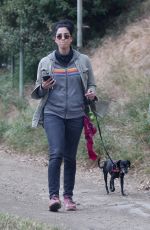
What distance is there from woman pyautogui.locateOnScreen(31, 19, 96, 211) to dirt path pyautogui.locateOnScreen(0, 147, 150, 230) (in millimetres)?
349

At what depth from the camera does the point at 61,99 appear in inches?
289

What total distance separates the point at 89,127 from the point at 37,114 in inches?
23.4

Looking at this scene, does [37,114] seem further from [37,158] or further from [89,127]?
[37,158]

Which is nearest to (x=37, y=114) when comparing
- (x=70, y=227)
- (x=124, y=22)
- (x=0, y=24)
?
(x=70, y=227)

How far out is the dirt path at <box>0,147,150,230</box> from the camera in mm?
6979

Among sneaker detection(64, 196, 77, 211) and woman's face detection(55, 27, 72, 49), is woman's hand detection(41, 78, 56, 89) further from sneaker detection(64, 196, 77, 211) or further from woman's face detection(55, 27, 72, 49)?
sneaker detection(64, 196, 77, 211)

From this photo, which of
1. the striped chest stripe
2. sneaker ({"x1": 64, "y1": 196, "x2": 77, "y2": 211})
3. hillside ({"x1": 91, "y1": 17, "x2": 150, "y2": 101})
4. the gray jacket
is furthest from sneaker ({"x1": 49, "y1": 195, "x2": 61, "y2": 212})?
hillside ({"x1": 91, "y1": 17, "x2": 150, "y2": 101})

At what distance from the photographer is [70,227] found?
6598mm

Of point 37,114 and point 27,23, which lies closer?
point 37,114

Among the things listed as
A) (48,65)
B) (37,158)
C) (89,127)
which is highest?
(48,65)

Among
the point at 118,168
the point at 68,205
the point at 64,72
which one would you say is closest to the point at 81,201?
the point at 118,168

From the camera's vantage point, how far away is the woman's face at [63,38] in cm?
732

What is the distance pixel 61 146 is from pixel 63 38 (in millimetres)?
1157

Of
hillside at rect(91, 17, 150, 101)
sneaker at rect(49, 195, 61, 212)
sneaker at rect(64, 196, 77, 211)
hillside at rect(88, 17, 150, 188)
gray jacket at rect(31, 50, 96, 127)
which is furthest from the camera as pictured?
hillside at rect(91, 17, 150, 101)
